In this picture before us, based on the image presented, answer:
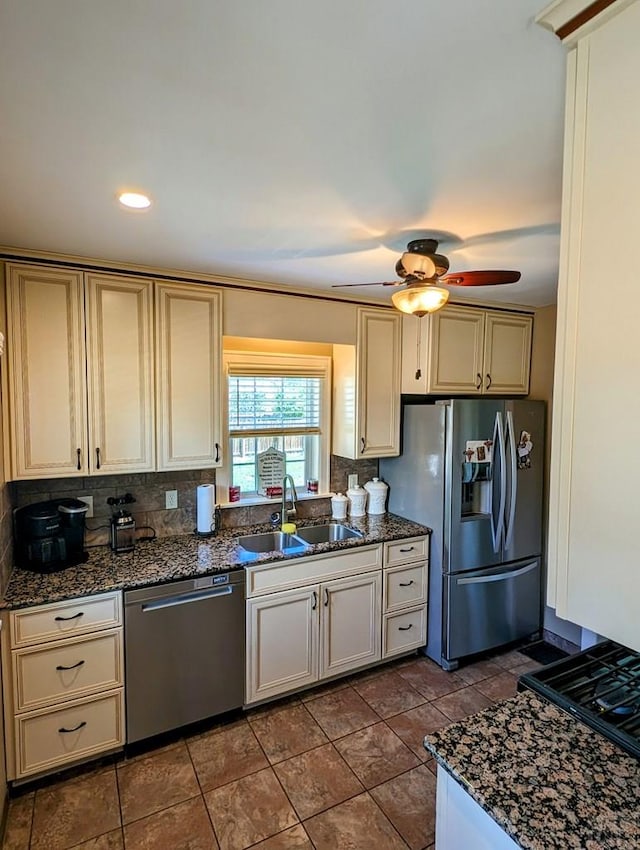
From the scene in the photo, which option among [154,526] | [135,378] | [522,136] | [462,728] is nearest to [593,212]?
[522,136]

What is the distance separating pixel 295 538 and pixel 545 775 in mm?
2070

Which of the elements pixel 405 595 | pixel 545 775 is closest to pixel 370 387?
pixel 405 595

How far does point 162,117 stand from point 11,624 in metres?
2.03

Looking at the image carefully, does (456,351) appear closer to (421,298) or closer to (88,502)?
(421,298)

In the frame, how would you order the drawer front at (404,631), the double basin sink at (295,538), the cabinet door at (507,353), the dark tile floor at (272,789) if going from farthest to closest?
1. the cabinet door at (507,353)
2. the drawer front at (404,631)
3. the double basin sink at (295,538)
4. the dark tile floor at (272,789)

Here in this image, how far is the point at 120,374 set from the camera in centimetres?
243

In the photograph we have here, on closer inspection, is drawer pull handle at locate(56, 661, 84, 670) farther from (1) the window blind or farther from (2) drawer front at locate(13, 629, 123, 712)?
(1) the window blind

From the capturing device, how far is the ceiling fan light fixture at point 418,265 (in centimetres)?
197

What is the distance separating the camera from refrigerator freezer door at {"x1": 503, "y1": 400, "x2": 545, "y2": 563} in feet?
10.1

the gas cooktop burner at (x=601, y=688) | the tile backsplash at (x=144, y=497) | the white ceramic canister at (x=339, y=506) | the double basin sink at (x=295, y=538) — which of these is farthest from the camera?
the white ceramic canister at (x=339, y=506)

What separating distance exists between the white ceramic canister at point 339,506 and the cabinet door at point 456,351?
3.24 ft

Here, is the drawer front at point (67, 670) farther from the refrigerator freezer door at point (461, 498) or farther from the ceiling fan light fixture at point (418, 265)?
A: the ceiling fan light fixture at point (418, 265)

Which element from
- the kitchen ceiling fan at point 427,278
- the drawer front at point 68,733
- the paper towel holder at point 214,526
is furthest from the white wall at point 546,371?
the drawer front at point 68,733

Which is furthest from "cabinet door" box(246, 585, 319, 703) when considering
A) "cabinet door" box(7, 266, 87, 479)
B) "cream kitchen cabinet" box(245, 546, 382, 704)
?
"cabinet door" box(7, 266, 87, 479)
